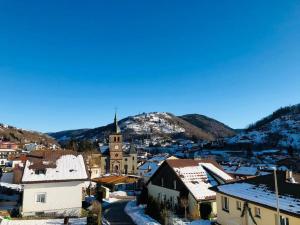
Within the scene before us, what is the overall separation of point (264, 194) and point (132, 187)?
4497cm

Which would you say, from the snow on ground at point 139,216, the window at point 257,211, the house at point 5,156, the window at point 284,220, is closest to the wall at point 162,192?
the snow on ground at point 139,216

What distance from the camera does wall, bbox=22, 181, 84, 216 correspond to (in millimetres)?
31062

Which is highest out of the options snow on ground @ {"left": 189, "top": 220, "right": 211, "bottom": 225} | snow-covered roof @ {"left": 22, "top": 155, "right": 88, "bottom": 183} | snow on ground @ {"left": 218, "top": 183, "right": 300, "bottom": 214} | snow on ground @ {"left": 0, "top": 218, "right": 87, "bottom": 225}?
snow-covered roof @ {"left": 22, "top": 155, "right": 88, "bottom": 183}

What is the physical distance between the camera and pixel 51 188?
32094 millimetres

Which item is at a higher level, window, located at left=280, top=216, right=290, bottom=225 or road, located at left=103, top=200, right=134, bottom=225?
window, located at left=280, top=216, right=290, bottom=225

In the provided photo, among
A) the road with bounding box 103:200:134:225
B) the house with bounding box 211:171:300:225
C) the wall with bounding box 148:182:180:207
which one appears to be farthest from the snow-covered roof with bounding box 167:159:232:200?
the road with bounding box 103:200:134:225

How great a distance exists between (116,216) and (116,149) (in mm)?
72444

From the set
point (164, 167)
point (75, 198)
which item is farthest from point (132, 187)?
point (75, 198)

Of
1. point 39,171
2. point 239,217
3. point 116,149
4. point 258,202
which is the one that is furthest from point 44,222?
point 116,149

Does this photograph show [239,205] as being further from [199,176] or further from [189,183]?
[199,176]

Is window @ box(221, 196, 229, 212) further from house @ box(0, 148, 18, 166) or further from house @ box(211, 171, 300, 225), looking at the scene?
house @ box(0, 148, 18, 166)

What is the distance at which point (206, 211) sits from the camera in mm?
30625

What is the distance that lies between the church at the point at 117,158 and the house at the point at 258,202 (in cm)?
7815

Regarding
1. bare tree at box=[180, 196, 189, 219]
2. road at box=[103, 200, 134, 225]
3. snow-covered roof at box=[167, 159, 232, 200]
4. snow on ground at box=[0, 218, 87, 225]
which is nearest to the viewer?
snow on ground at box=[0, 218, 87, 225]
